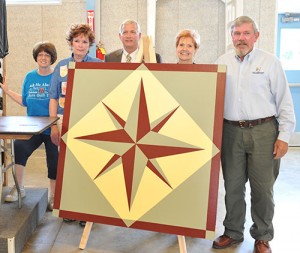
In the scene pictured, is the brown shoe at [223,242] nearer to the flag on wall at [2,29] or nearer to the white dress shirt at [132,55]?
the white dress shirt at [132,55]

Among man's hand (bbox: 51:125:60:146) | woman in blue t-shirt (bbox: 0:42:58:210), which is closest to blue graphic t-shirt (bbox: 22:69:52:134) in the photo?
woman in blue t-shirt (bbox: 0:42:58:210)

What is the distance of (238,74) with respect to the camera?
2395mm

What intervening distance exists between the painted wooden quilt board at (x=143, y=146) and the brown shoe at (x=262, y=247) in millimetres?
517

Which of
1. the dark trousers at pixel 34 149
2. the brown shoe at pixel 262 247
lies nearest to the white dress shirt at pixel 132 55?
the dark trousers at pixel 34 149

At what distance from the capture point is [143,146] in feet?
7.67

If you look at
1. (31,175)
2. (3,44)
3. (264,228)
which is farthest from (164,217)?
(31,175)

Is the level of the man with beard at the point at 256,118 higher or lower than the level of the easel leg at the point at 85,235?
higher

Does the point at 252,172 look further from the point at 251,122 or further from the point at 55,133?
the point at 55,133

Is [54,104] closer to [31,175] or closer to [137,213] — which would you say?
[137,213]

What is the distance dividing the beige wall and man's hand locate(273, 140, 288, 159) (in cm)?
A: 347

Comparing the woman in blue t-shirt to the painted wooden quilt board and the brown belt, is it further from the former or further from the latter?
the brown belt

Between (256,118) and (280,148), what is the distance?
0.23 m

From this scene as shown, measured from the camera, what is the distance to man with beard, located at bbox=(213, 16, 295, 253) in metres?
2.35

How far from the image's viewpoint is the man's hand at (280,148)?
2.33 meters
